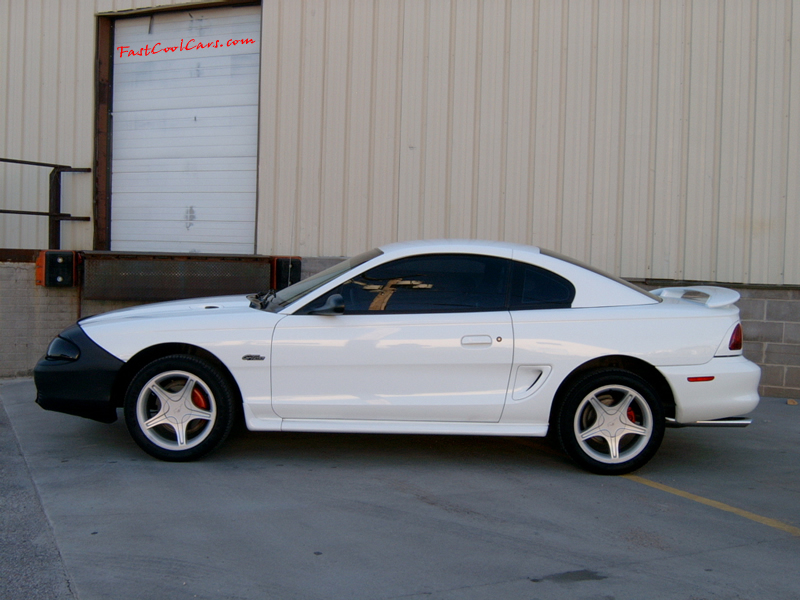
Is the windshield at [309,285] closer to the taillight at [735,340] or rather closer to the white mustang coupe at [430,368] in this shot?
the white mustang coupe at [430,368]

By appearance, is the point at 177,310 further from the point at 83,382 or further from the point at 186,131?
the point at 186,131

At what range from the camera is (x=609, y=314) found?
4.84 metres

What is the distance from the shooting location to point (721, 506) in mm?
4363

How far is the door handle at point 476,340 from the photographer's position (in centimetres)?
473

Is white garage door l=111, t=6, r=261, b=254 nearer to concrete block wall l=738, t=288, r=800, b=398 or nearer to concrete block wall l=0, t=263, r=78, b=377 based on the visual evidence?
concrete block wall l=0, t=263, r=78, b=377

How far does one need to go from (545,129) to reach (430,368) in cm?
475

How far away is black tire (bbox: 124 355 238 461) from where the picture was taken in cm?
478

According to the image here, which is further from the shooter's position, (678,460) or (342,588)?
(678,460)

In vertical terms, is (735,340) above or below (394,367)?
above

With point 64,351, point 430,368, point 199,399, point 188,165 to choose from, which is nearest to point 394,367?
point 430,368

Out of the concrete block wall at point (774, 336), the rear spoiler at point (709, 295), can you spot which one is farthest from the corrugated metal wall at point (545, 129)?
the rear spoiler at point (709, 295)

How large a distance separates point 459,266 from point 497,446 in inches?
60.6

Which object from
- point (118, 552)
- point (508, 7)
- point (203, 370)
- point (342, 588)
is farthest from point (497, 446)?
point (508, 7)

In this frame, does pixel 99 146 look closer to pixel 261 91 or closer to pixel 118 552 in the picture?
pixel 261 91
